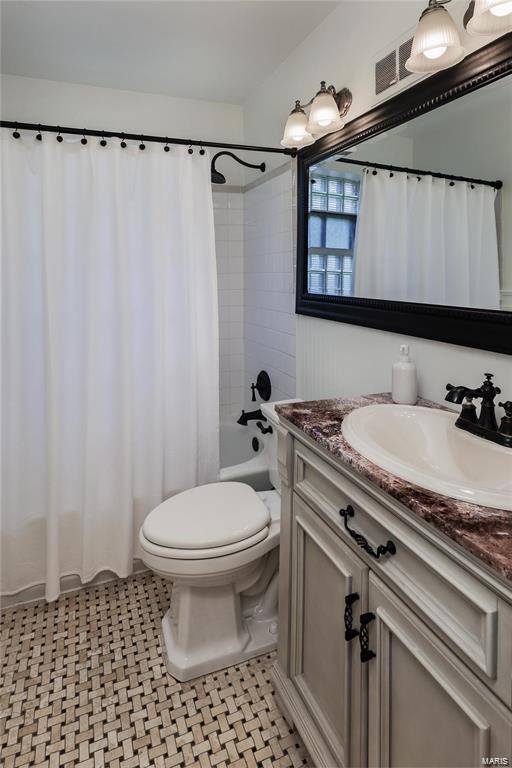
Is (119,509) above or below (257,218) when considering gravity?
below

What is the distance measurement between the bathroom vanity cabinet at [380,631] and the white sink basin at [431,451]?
0.07m

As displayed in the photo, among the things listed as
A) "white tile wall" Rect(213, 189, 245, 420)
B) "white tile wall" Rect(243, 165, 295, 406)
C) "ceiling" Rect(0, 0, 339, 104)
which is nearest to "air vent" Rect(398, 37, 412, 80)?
"ceiling" Rect(0, 0, 339, 104)

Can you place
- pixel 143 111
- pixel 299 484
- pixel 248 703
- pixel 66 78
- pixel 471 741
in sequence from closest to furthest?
pixel 471 741 < pixel 299 484 < pixel 248 703 < pixel 66 78 < pixel 143 111

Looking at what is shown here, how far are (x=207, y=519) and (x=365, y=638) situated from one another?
0.77m

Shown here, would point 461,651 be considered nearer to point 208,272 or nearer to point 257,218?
point 208,272

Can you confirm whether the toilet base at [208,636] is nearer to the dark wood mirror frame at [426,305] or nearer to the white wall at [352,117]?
the white wall at [352,117]

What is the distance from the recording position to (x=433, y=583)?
73 cm

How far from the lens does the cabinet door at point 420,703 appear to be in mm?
652

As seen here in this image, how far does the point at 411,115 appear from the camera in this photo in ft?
4.28

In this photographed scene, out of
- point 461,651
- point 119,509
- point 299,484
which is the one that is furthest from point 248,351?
point 461,651

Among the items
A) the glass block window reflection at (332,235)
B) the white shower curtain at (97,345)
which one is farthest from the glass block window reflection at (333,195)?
the white shower curtain at (97,345)

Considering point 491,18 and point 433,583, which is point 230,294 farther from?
point 433,583

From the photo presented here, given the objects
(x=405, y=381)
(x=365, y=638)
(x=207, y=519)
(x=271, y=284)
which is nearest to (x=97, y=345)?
(x=207, y=519)

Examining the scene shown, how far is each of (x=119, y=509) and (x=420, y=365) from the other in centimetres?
143
